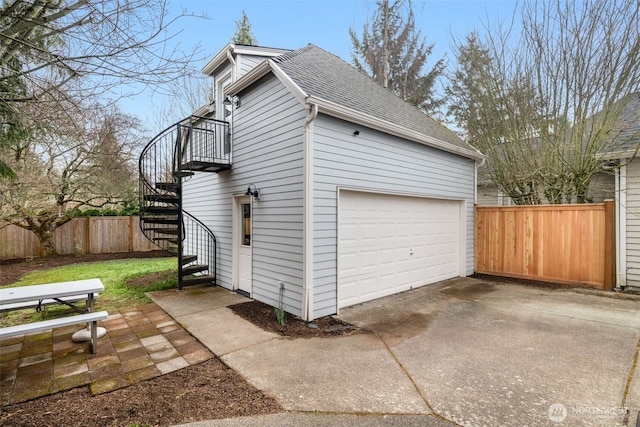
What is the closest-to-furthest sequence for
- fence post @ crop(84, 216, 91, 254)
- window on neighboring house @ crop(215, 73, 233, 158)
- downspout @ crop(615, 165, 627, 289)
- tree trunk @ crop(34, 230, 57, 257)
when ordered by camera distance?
downspout @ crop(615, 165, 627, 289), window on neighboring house @ crop(215, 73, 233, 158), tree trunk @ crop(34, 230, 57, 257), fence post @ crop(84, 216, 91, 254)

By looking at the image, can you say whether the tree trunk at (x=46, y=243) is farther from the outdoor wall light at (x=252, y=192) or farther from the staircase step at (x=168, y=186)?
the outdoor wall light at (x=252, y=192)

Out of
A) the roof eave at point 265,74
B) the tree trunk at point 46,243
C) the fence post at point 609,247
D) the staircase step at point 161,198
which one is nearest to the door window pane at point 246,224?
the staircase step at point 161,198

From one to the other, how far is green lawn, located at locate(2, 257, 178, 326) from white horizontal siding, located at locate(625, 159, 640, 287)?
976 cm

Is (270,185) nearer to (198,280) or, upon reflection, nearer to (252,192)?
(252,192)

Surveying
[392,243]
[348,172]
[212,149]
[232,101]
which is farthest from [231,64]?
[392,243]

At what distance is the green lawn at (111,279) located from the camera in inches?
204

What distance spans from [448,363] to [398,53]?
15.5 metres

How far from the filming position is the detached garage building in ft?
16.1

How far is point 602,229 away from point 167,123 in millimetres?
16698

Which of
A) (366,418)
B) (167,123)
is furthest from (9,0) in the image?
(167,123)

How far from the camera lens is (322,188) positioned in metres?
4.91

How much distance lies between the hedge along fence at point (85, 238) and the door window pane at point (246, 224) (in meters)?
8.88

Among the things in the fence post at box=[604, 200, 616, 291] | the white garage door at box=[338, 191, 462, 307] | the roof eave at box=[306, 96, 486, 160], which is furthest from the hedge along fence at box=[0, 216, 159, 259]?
the fence post at box=[604, 200, 616, 291]

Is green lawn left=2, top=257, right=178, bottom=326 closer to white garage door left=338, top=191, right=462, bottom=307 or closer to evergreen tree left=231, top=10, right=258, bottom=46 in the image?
white garage door left=338, top=191, right=462, bottom=307
